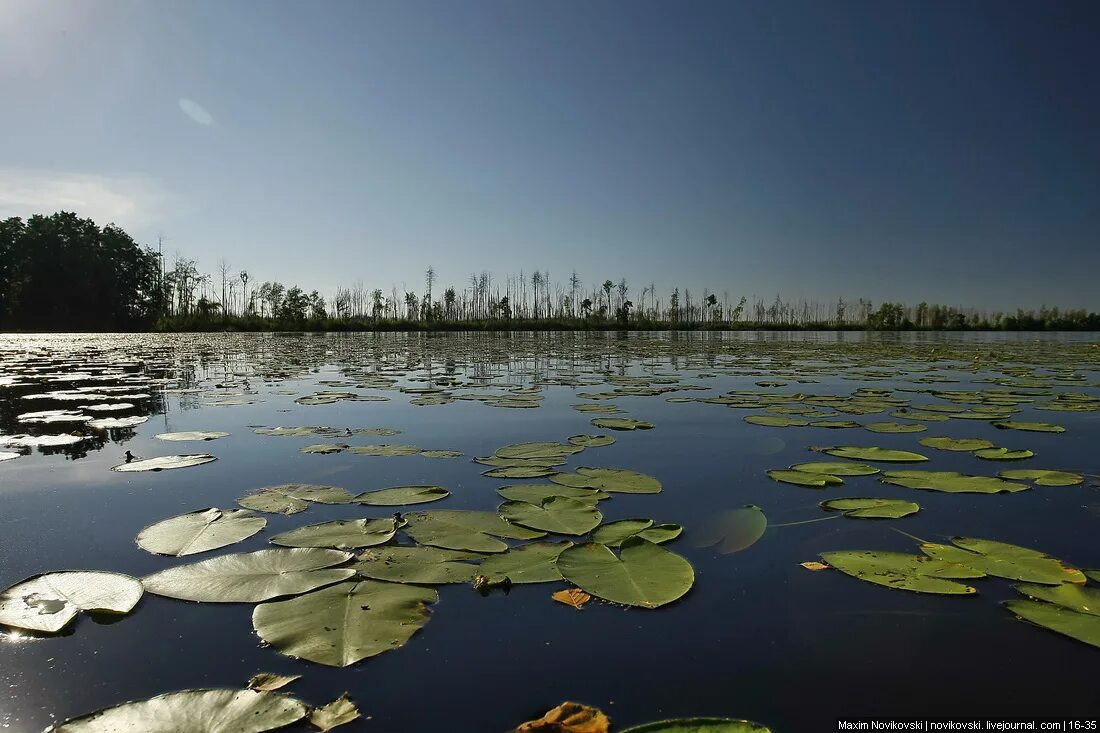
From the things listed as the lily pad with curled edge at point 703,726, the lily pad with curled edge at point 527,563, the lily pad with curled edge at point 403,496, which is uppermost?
the lily pad with curled edge at point 703,726

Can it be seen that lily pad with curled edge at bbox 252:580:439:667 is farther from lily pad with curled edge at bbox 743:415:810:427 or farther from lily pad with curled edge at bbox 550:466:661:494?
lily pad with curled edge at bbox 743:415:810:427

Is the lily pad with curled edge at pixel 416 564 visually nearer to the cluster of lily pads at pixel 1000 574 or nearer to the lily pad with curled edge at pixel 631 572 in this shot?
the lily pad with curled edge at pixel 631 572

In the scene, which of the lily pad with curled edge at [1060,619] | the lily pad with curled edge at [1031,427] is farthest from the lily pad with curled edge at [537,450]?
the lily pad with curled edge at [1031,427]

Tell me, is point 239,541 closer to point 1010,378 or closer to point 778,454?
point 778,454

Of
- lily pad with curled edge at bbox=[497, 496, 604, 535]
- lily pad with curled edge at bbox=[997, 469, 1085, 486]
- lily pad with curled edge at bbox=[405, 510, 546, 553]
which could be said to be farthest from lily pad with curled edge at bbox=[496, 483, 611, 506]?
lily pad with curled edge at bbox=[997, 469, 1085, 486]

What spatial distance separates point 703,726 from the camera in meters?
0.99

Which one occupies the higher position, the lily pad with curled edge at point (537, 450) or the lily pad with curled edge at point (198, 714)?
the lily pad with curled edge at point (198, 714)

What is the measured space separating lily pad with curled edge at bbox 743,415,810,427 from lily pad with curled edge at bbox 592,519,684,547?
2580 millimetres

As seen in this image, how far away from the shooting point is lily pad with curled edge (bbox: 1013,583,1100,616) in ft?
4.84

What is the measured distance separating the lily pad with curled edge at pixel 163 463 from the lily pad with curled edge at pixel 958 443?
15.0ft

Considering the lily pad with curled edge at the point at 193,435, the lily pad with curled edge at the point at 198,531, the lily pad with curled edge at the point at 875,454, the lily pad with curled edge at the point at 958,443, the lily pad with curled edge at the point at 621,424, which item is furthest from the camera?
the lily pad with curled edge at the point at 621,424

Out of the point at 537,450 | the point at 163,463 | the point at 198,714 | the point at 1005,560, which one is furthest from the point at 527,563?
the point at 163,463

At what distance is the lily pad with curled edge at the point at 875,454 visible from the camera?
3170 millimetres

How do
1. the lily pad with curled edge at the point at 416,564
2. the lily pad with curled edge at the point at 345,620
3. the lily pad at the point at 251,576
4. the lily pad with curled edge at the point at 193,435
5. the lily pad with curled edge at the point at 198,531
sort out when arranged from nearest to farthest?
the lily pad with curled edge at the point at 345,620 → the lily pad at the point at 251,576 → the lily pad with curled edge at the point at 416,564 → the lily pad with curled edge at the point at 198,531 → the lily pad with curled edge at the point at 193,435
